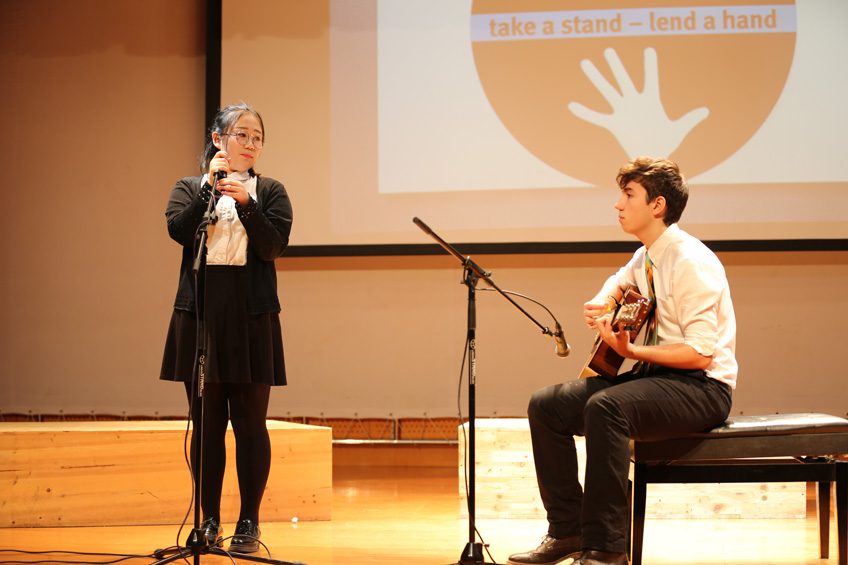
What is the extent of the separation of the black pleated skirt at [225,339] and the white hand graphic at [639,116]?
2.47 m

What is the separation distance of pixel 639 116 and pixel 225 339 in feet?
8.93

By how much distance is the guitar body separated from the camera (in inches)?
89.5

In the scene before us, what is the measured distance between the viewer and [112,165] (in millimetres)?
4672

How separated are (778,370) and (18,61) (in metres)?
4.83

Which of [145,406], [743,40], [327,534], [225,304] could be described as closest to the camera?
[225,304]

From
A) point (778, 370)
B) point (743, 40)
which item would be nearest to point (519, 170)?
point (743, 40)

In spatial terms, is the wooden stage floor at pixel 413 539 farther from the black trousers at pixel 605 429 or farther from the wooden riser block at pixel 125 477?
the black trousers at pixel 605 429

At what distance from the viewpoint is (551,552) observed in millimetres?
2277

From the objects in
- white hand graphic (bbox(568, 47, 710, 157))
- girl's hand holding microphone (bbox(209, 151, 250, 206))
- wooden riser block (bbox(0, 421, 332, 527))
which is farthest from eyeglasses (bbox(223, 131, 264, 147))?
white hand graphic (bbox(568, 47, 710, 157))

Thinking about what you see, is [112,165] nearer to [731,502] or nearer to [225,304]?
[225,304]

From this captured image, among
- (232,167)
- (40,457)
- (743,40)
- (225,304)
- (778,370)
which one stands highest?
(743,40)

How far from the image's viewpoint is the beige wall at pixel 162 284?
4344mm

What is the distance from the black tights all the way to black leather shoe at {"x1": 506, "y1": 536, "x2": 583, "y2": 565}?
0.88 m

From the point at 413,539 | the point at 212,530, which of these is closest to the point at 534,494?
the point at 413,539
